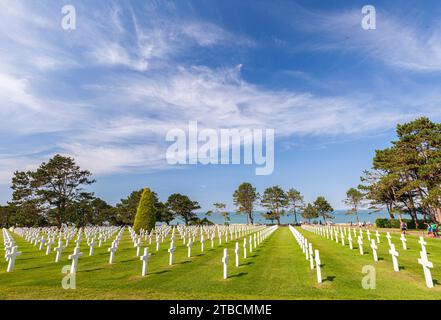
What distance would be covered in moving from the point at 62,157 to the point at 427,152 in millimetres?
60066

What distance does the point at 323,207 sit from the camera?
88.8m

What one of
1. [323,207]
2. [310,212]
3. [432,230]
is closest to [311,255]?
[432,230]

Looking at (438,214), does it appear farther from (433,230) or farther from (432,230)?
(433,230)

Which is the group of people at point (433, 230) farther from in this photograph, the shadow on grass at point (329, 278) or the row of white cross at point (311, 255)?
the shadow on grass at point (329, 278)

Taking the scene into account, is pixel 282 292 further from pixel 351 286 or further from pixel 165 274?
pixel 165 274

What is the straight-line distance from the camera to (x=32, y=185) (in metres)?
49.5

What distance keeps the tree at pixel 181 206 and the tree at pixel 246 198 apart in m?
18.8

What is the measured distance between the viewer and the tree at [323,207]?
88.9 metres

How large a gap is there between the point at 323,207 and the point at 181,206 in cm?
4894

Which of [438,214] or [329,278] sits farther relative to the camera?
[438,214]

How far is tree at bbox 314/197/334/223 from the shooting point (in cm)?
8888

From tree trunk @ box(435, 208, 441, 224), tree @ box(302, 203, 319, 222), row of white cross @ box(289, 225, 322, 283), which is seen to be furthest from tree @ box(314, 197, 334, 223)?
row of white cross @ box(289, 225, 322, 283)
